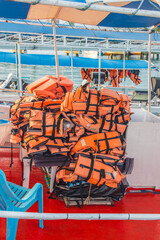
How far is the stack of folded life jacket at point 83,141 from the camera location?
9.91ft

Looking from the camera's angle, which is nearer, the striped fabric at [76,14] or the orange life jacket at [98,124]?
the orange life jacket at [98,124]

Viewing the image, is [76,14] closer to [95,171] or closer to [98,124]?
[98,124]

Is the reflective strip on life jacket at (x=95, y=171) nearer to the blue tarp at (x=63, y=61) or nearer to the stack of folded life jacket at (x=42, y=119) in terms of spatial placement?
the stack of folded life jacket at (x=42, y=119)

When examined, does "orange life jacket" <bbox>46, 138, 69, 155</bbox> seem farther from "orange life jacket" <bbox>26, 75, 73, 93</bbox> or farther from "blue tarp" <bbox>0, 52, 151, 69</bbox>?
"blue tarp" <bbox>0, 52, 151, 69</bbox>

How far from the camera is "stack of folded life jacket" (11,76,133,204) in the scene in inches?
119

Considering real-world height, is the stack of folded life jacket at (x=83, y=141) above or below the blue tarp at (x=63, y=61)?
below

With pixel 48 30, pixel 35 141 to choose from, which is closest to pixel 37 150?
pixel 35 141

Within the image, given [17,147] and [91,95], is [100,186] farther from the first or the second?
[17,147]

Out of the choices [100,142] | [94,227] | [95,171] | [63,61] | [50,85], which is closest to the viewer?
[94,227]

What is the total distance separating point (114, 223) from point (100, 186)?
44cm

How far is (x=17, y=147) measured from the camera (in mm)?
5820

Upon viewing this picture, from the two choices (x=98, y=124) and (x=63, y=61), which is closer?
(x=98, y=124)

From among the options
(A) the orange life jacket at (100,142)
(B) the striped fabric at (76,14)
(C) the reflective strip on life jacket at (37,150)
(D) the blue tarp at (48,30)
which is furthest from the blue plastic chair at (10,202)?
(D) the blue tarp at (48,30)

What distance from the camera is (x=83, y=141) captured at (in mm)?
3113
